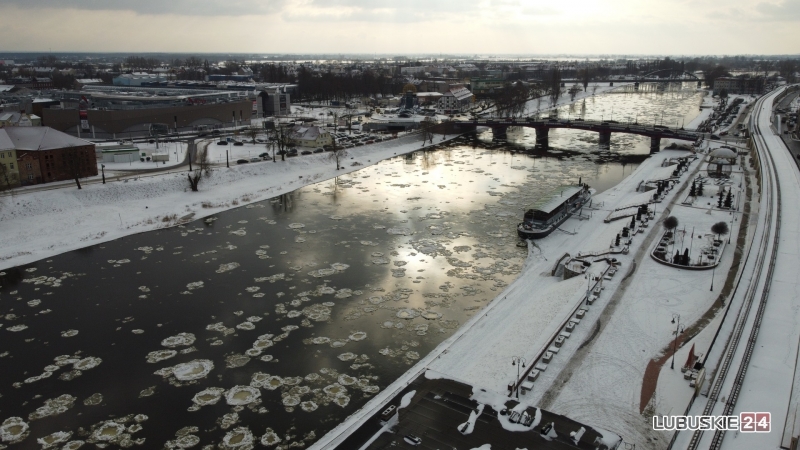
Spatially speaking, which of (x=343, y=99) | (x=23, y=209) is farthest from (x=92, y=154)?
(x=343, y=99)

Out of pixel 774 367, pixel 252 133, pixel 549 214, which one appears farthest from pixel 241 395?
pixel 252 133

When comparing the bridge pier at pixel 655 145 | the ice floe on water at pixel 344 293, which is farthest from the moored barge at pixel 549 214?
the bridge pier at pixel 655 145

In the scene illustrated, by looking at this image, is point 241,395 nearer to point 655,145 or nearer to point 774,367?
point 774,367

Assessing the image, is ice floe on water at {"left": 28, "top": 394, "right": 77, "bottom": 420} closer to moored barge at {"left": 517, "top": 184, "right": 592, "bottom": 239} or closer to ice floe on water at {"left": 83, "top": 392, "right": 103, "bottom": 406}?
ice floe on water at {"left": 83, "top": 392, "right": 103, "bottom": 406}

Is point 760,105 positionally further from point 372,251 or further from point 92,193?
point 92,193

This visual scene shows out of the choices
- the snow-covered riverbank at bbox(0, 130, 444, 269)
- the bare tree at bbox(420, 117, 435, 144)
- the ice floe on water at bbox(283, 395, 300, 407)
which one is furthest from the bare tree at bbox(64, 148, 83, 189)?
the bare tree at bbox(420, 117, 435, 144)

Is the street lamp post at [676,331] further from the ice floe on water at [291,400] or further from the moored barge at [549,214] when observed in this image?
the ice floe on water at [291,400]
